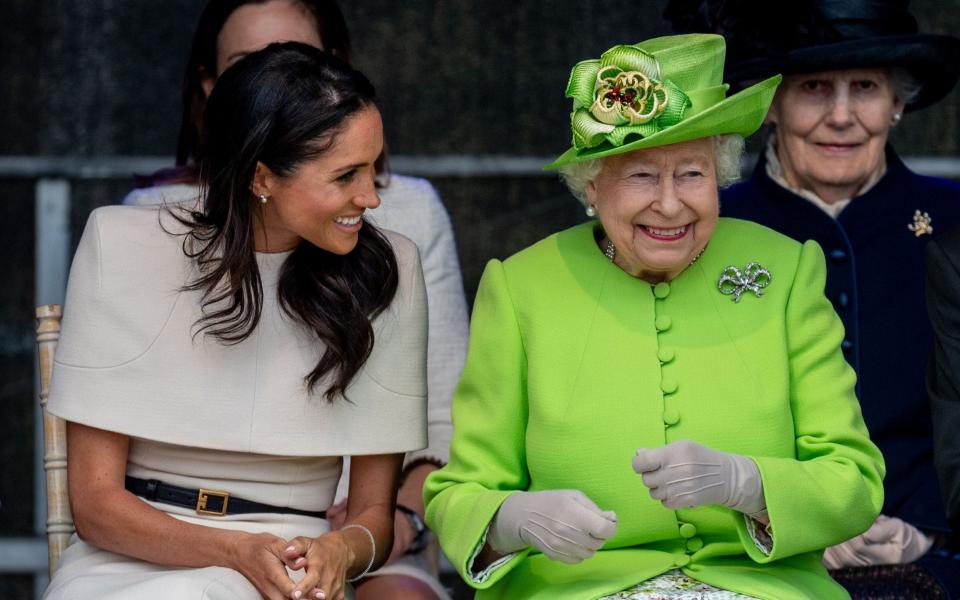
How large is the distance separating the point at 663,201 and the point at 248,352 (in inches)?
37.1

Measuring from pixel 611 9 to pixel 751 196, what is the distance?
1101 mm

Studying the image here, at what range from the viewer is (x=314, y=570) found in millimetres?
3346

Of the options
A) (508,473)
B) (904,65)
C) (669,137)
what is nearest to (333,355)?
(508,473)

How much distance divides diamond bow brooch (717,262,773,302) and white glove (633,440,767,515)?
437mm

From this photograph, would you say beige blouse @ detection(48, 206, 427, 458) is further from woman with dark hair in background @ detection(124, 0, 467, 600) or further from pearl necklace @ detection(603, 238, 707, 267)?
woman with dark hair in background @ detection(124, 0, 467, 600)

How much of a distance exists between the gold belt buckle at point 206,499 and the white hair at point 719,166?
998 mm

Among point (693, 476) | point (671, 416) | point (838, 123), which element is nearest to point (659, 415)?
point (671, 416)

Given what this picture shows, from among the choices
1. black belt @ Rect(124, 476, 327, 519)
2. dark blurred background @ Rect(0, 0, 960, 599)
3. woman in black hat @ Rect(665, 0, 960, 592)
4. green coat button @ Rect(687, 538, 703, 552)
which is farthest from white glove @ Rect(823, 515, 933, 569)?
dark blurred background @ Rect(0, 0, 960, 599)

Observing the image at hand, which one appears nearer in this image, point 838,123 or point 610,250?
point 610,250

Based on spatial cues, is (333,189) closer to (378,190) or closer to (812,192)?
(378,190)

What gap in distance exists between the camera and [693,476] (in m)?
Answer: 3.11

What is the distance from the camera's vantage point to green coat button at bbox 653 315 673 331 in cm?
347

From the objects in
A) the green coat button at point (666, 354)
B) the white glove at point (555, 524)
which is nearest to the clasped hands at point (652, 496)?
the white glove at point (555, 524)

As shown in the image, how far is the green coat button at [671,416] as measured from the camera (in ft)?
11.1
